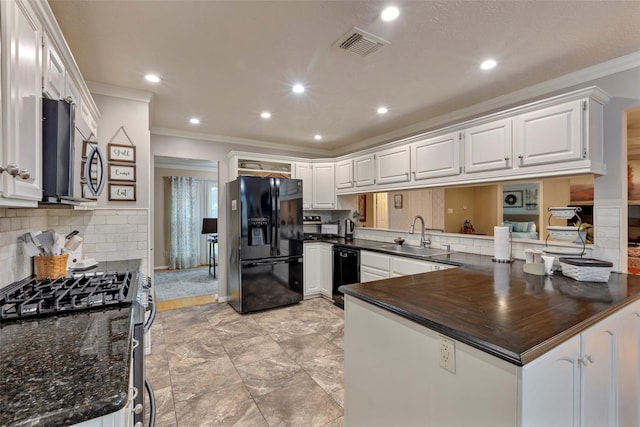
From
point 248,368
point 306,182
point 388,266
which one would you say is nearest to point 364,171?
point 306,182

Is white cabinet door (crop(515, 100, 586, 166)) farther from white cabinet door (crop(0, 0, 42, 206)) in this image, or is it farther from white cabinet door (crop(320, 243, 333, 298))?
white cabinet door (crop(0, 0, 42, 206))

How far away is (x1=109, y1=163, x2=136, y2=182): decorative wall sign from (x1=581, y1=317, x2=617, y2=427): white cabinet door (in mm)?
3442

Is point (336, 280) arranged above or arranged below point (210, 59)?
below

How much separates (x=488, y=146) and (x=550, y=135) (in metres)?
0.48

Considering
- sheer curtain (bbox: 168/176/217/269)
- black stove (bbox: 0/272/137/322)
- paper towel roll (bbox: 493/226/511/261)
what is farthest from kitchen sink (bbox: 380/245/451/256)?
sheer curtain (bbox: 168/176/217/269)

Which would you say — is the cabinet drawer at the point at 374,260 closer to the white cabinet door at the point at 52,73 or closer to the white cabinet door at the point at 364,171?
the white cabinet door at the point at 364,171

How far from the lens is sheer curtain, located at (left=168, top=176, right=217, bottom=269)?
6594 millimetres

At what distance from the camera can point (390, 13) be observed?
1.70m

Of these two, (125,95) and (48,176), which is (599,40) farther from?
(125,95)

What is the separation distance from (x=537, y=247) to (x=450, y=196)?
2.25 m

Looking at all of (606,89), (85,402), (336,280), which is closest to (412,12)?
(606,89)

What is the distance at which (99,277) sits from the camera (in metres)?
1.90

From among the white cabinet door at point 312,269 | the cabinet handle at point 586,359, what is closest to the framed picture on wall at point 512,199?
the white cabinet door at point 312,269

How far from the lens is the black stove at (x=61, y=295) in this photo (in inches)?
49.1
